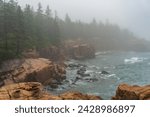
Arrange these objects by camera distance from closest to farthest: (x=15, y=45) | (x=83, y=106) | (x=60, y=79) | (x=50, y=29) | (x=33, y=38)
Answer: (x=83, y=106) < (x=60, y=79) < (x=15, y=45) < (x=33, y=38) < (x=50, y=29)

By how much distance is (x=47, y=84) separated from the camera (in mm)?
39875

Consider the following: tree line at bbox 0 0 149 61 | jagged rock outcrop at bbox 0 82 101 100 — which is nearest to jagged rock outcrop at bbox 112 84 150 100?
jagged rock outcrop at bbox 0 82 101 100

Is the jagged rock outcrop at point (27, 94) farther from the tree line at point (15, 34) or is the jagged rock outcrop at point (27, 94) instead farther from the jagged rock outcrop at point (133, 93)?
the tree line at point (15, 34)

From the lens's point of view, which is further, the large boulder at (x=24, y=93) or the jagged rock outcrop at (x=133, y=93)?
the large boulder at (x=24, y=93)

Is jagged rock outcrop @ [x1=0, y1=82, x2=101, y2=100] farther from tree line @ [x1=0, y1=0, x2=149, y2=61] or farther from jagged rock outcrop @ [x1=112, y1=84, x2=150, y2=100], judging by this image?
tree line @ [x1=0, y1=0, x2=149, y2=61]

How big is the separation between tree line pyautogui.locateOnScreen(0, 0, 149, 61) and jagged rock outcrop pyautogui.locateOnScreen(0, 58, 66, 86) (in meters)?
3.13

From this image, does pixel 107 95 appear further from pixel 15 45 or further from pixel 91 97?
pixel 15 45

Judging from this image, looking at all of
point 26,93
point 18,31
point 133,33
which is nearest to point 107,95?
point 26,93

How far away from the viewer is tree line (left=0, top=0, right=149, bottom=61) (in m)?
50.9

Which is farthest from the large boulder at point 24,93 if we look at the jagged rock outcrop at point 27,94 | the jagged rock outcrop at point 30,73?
the jagged rock outcrop at point 30,73

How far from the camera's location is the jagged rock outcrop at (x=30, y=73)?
38.4m

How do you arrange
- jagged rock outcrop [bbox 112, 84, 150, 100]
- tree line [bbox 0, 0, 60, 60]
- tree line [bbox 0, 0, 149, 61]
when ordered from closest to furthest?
jagged rock outcrop [bbox 112, 84, 150, 100], tree line [bbox 0, 0, 60, 60], tree line [bbox 0, 0, 149, 61]

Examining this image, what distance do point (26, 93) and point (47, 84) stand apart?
20.9 meters

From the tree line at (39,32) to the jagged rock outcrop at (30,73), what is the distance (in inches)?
123
